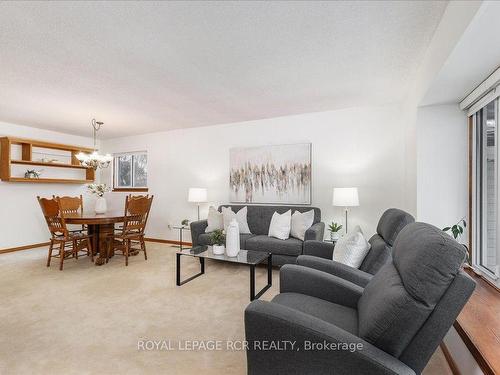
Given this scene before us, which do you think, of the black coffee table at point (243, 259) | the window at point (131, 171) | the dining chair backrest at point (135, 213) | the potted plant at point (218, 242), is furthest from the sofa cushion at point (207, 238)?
the window at point (131, 171)

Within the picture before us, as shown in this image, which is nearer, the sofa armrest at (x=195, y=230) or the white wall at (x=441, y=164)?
the white wall at (x=441, y=164)

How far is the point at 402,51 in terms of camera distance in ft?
7.98

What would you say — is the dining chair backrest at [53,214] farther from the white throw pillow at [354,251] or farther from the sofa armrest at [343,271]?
the white throw pillow at [354,251]

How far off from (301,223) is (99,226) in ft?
10.3

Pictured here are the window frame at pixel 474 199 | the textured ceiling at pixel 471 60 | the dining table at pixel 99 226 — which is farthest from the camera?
the dining table at pixel 99 226

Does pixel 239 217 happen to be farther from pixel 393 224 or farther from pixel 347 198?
pixel 393 224

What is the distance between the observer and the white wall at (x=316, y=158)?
4.01m

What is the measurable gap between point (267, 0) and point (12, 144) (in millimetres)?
5389

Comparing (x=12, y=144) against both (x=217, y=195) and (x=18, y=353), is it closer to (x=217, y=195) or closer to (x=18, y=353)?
(x=217, y=195)

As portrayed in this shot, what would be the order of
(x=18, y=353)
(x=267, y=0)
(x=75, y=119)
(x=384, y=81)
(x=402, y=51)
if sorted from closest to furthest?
1. (x=267, y=0)
2. (x=18, y=353)
3. (x=402, y=51)
4. (x=384, y=81)
5. (x=75, y=119)

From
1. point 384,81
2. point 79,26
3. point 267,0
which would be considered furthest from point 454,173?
point 79,26

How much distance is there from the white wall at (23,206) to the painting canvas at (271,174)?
3.75 metres

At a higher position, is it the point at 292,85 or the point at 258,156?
the point at 292,85

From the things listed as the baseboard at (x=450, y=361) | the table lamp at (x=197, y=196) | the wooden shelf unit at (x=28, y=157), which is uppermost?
the wooden shelf unit at (x=28, y=157)
